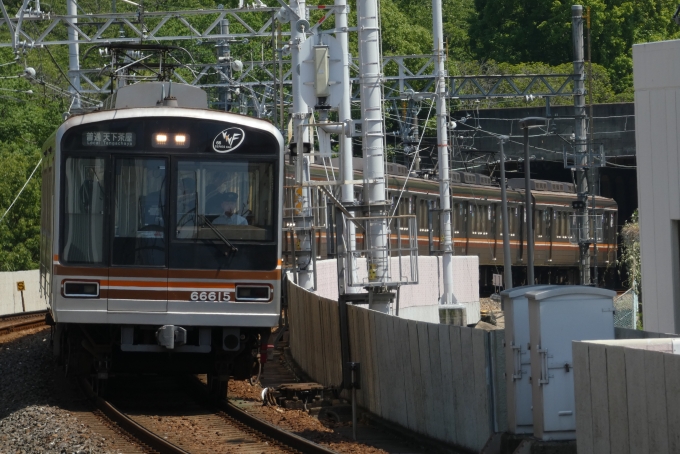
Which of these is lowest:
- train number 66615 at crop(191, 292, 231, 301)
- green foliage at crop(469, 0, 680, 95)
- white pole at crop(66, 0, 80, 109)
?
train number 66615 at crop(191, 292, 231, 301)

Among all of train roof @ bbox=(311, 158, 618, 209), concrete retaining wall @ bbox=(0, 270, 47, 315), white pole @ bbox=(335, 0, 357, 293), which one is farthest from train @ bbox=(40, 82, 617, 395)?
concrete retaining wall @ bbox=(0, 270, 47, 315)

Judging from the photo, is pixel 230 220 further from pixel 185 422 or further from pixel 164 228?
pixel 185 422

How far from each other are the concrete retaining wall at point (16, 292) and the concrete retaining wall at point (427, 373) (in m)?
22.4

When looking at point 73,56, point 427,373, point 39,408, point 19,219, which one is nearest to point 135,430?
point 39,408

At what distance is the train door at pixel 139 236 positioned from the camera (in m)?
12.6

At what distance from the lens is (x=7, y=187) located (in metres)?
40.8

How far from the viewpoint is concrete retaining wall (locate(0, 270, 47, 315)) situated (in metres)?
35.7

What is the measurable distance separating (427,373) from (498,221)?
30.7 metres

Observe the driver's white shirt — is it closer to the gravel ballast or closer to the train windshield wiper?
the train windshield wiper

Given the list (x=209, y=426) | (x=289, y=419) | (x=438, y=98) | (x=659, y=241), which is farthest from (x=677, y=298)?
(x=438, y=98)

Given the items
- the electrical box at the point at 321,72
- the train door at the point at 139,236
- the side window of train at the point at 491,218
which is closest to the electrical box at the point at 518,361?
the train door at the point at 139,236

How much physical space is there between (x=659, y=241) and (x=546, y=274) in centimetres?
3219

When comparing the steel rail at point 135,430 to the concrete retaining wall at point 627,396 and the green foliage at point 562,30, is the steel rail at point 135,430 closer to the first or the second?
the concrete retaining wall at point 627,396

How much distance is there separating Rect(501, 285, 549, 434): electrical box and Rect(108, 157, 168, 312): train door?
4.28 metres
